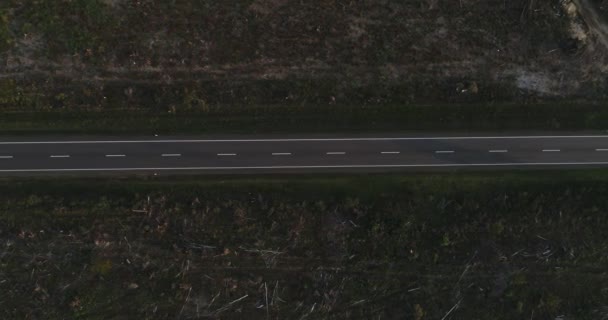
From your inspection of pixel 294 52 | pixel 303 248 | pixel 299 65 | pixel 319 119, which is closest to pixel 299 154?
pixel 319 119

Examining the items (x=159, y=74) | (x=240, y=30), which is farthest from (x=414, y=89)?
(x=159, y=74)

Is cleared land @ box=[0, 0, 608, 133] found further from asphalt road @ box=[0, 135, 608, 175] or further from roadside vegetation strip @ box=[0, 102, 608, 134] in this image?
asphalt road @ box=[0, 135, 608, 175]

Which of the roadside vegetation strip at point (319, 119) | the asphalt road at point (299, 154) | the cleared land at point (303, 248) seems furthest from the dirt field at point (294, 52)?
the cleared land at point (303, 248)

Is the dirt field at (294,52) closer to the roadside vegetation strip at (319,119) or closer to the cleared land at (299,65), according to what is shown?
the cleared land at (299,65)

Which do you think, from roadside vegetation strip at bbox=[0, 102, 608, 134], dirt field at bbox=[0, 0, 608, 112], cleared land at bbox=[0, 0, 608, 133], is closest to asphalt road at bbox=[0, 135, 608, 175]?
roadside vegetation strip at bbox=[0, 102, 608, 134]

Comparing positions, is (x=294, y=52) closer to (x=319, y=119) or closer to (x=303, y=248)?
(x=319, y=119)
